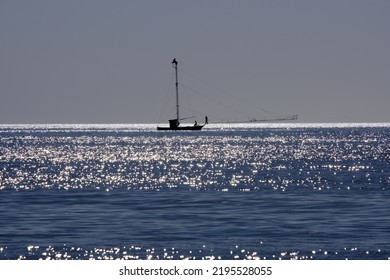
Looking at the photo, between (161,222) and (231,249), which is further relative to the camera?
(161,222)

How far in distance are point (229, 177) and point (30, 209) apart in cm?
3673

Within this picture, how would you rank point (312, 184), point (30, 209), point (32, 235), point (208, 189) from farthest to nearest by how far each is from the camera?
point (312, 184) < point (208, 189) < point (30, 209) < point (32, 235)

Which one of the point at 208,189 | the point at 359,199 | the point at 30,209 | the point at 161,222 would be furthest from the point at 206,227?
the point at 208,189

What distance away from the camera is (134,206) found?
5750 cm

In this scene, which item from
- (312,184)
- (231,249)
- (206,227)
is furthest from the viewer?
(312,184)

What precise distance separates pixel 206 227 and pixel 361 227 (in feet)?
23.6

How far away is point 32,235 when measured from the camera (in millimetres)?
42656
